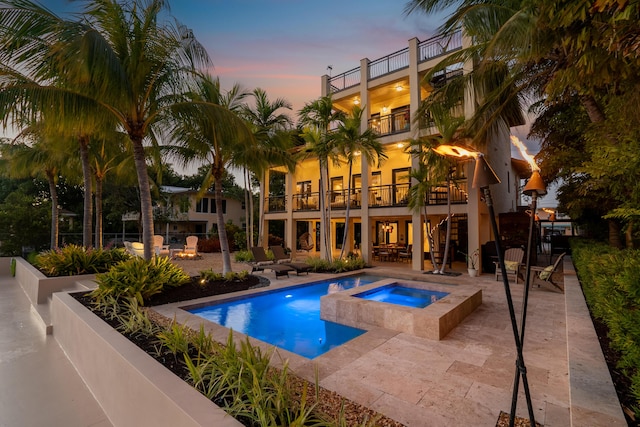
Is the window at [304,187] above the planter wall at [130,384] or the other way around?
above

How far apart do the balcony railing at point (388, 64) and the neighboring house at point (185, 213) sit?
16260 mm

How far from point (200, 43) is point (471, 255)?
11499mm

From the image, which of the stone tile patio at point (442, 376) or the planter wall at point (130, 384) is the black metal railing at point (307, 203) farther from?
the planter wall at point (130, 384)

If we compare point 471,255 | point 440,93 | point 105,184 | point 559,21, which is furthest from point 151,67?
point 105,184

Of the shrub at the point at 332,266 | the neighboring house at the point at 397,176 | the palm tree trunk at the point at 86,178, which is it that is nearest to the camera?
the palm tree trunk at the point at 86,178

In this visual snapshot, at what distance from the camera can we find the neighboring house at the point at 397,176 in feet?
41.8

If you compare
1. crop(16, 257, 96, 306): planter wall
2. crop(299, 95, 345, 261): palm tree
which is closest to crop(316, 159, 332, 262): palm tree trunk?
crop(299, 95, 345, 261): palm tree

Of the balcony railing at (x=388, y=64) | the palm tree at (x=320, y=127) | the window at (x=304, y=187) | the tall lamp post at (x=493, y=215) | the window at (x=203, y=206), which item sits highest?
the balcony railing at (x=388, y=64)

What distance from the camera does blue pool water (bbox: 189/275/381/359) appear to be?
576cm

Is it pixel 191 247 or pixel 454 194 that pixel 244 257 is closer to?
pixel 191 247

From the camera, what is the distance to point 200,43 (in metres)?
7.48

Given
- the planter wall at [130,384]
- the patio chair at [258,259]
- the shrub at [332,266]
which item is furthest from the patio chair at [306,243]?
the planter wall at [130,384]

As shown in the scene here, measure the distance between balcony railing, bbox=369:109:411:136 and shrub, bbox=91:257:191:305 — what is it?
1114 cm

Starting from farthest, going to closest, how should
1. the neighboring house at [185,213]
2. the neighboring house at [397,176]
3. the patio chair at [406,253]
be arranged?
the neighboring house at [185,213], the patio chair at [406,253], the neighboring house at [397,176]
